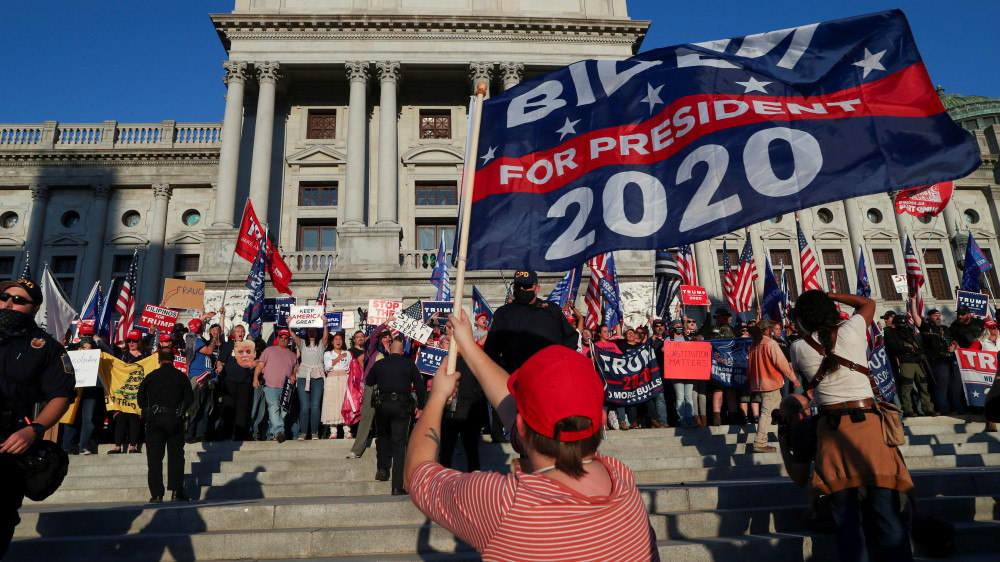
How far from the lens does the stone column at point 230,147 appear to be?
24.7 meters

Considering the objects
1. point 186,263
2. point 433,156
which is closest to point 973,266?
point 433,156

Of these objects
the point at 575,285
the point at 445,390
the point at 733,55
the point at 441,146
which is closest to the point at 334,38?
the point at 441,146

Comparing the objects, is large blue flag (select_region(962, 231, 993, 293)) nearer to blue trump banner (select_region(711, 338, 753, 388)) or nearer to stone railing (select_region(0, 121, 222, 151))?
blue trump banner (select_region(711, 338, 753, 388))

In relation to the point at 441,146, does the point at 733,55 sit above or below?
below

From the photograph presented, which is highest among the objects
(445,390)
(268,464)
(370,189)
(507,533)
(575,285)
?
(370,189)

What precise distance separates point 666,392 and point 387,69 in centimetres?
2099

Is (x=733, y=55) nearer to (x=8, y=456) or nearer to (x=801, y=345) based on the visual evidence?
(x=801, y=345)

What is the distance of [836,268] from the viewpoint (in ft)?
115

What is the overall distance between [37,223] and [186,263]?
26.1ft

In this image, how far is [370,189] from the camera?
2741 cm

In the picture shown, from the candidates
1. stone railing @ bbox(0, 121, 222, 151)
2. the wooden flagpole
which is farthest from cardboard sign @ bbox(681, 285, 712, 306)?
stone railing @ bbox(0, 121, 222, 151)

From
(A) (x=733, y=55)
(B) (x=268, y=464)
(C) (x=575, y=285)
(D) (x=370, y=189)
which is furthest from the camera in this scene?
(D) (x=370, y=189)

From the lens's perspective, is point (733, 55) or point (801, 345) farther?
point (733, 55)

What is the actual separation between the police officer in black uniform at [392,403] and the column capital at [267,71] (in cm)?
2283
